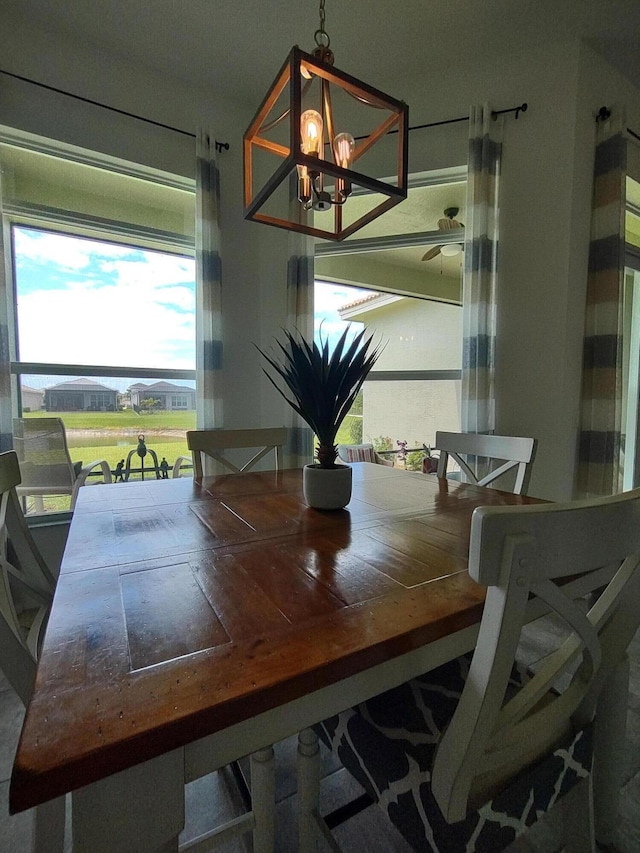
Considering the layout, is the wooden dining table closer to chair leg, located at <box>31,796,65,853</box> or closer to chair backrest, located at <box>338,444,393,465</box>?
chair leg, located at <box>31,796,65,853</box>

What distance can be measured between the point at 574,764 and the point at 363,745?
0.37 metres

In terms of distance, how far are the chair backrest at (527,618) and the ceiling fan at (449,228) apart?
2.44 metres

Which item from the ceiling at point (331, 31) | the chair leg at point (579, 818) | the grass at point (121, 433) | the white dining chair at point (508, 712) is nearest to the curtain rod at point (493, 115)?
the ceiling at point (331, 31)

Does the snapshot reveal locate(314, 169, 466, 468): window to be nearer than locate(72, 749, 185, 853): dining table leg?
No

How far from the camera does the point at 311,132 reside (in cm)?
116

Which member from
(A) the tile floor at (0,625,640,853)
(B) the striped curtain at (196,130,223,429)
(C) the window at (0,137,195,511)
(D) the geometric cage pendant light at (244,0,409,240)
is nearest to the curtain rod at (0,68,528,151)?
(B) the striped curtain at (196,130,223,429)

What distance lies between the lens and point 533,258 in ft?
7.52

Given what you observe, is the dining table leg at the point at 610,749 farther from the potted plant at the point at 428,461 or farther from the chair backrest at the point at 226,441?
the potted plant at the point at 428,461

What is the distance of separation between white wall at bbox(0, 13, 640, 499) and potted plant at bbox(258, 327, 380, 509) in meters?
1.65

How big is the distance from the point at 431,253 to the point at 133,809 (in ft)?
9.40

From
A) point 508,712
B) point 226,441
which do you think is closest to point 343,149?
point 226,441

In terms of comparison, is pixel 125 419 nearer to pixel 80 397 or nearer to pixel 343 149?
pixel 80 397

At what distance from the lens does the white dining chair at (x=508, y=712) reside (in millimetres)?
477

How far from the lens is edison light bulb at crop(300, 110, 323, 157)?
1.15 metres
